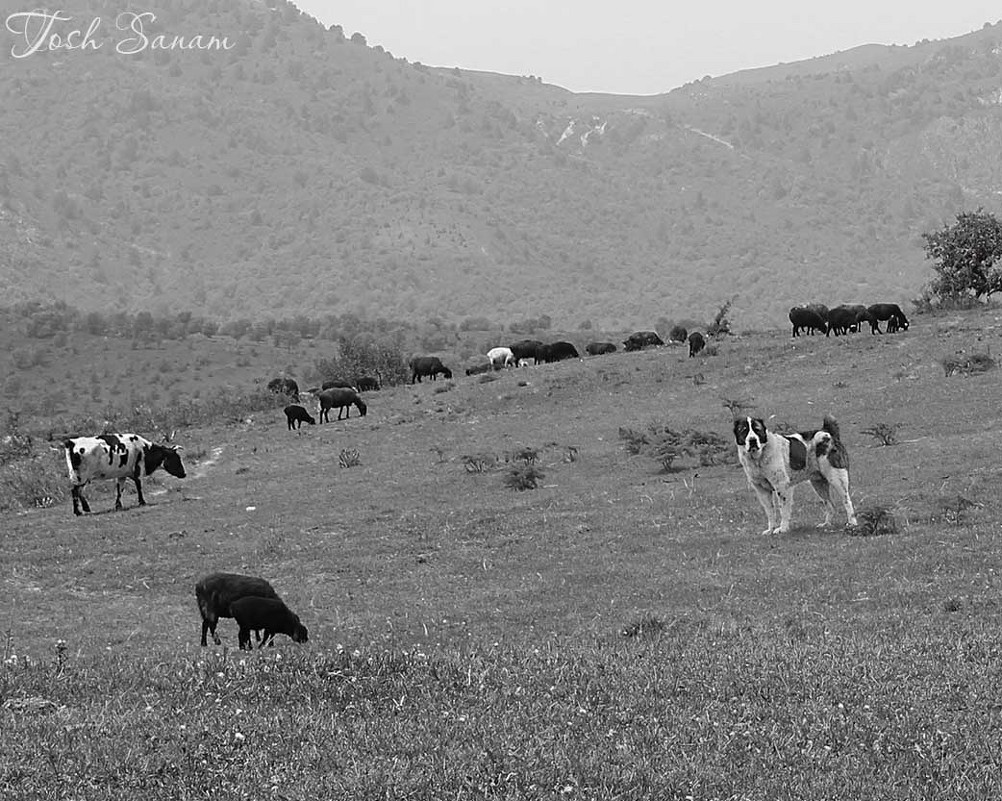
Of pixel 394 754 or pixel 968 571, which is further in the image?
pixel 968 571

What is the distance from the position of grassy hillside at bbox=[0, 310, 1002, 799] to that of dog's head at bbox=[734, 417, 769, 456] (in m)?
1.50

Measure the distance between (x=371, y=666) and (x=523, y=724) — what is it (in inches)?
82.7

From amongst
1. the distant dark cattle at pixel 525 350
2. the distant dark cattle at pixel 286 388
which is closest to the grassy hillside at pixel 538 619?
the distant dark cattle at pixel 286 388

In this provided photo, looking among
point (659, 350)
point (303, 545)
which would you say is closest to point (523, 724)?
point (303, 545)

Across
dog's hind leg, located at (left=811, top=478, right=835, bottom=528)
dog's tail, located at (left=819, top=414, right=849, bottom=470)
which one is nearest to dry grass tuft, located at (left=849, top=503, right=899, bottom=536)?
dog's hind leg, located at (left=811, top=478, right=835, bottom=528)

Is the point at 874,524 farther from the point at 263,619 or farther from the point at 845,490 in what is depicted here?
the point at 263,619

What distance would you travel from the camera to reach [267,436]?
1774 inches

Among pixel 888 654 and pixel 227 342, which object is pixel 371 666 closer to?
pixel 888 654

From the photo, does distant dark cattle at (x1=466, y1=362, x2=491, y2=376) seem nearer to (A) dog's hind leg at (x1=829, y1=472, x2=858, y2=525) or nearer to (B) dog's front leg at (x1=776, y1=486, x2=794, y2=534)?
(B) dog's front leg at (x1=776, y1=486, x2=794, y2=534)

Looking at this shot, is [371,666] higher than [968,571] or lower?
higher

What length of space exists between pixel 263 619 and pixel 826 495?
11112mm

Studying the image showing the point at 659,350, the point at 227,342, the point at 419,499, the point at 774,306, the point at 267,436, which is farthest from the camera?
the point at 774,306

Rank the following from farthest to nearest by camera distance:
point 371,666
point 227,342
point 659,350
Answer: point 227,342, point 659,350, point 371,666

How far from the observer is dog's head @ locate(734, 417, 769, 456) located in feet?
67.6
